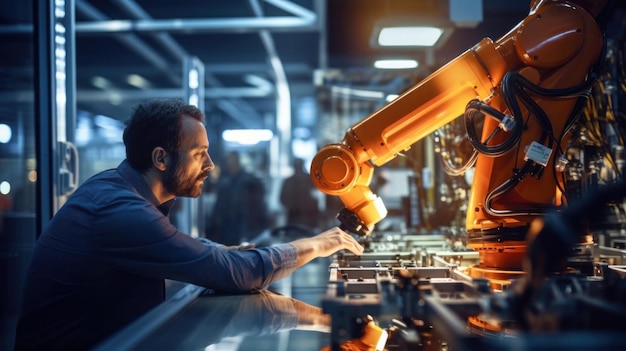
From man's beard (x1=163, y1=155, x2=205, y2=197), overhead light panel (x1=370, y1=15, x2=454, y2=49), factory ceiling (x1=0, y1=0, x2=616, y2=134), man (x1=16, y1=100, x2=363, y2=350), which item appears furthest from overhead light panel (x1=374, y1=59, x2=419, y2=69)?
man (x1=16, y1=100, x2=363, y2=350)

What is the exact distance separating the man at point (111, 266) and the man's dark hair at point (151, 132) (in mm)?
122

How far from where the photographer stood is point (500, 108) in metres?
1.66

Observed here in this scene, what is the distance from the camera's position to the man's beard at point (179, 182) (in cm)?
185

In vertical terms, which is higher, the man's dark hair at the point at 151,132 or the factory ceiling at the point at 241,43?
the factory ceiling at the point at 241,43

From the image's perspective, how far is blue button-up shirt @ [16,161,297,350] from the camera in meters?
1.52

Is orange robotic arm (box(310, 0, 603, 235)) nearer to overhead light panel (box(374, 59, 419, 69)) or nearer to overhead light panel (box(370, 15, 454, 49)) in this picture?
overhead light panel (box(370, 15, 454, 49))

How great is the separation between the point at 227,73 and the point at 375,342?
8.66m

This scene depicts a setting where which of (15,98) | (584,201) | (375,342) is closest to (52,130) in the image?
(15,98)

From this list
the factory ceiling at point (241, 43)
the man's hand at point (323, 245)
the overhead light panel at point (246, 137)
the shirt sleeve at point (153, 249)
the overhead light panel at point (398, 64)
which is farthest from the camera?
the overhead light panel at point (246, 137)

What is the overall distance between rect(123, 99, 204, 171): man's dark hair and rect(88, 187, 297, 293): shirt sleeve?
253mm

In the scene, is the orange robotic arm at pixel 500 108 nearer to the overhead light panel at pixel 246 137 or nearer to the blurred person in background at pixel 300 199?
the blurred person in background at pixel 300 199

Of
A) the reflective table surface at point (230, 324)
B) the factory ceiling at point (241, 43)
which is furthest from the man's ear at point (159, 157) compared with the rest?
the factory ceiling at point (241, 43)

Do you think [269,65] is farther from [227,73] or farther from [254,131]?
[254,131]

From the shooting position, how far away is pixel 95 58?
7945 millimetres
